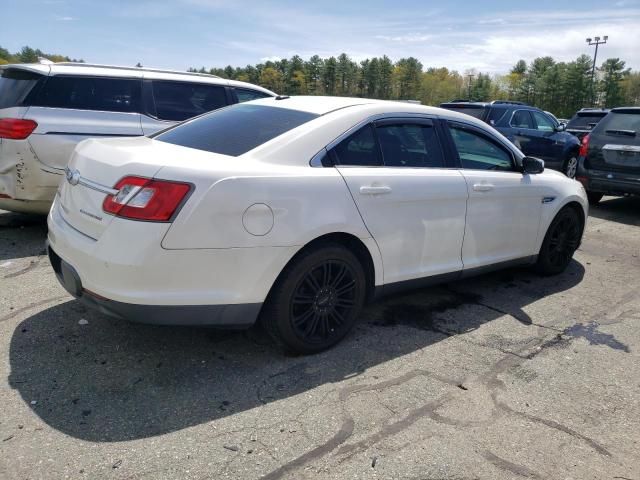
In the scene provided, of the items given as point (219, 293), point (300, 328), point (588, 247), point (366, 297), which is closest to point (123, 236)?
point (219, 293)

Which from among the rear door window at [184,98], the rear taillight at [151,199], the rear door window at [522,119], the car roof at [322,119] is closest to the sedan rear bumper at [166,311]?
the rear taillight at [151,199]

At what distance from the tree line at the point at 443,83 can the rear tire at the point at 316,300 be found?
6934 cm

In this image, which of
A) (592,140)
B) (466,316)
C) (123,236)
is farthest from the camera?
(592,140)

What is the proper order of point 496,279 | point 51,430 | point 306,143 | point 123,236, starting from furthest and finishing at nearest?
1. point 496,279
2. point 306,143
3. point 123,236
4. point 51,430

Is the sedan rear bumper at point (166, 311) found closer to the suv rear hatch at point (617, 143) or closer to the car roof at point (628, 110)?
the suv rear hatch at point (617, 143)

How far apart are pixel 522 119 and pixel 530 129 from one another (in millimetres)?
318

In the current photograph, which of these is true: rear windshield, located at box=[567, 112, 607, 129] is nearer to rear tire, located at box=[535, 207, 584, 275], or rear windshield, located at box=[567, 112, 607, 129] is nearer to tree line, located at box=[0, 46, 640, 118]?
rear tire, located at box=[535, 207, 584, 275]

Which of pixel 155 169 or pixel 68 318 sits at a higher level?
pixel 155 169

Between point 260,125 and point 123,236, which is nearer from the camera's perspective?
point 123,236

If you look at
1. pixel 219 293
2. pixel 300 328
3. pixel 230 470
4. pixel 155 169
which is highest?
pixel 155 169

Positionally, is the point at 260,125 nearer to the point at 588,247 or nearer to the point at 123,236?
the point at 123,236

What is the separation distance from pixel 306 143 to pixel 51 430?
2.08 m

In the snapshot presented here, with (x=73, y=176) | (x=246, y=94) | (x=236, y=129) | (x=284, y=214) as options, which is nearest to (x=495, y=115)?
(x=246, y=94)

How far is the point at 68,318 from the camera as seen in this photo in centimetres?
375
